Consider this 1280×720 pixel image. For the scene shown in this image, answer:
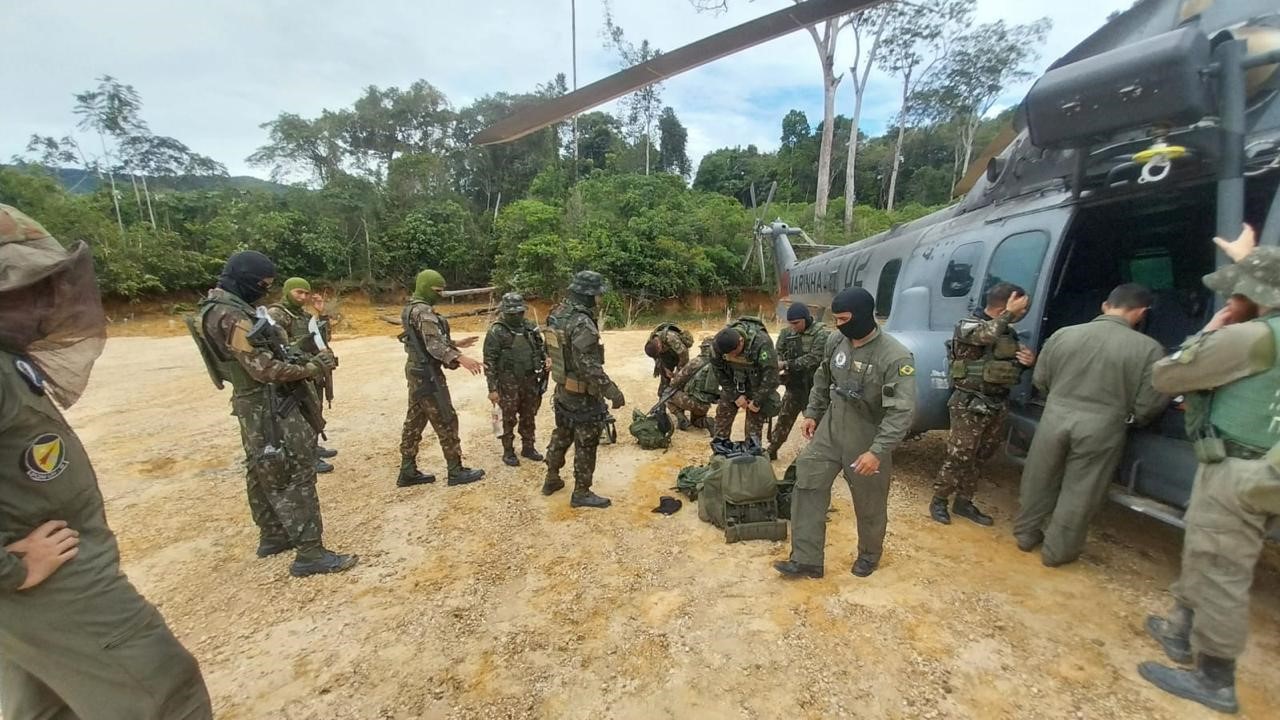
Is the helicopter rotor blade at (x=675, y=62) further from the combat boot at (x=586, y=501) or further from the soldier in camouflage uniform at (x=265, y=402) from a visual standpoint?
the combat boot at (x=586, y=501)

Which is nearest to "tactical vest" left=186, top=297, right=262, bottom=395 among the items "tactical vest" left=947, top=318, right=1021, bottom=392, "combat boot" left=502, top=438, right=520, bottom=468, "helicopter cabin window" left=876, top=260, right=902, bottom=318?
"combat boot" left=502, top=438, right=520, bottom=468

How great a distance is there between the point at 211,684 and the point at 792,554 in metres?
3.16

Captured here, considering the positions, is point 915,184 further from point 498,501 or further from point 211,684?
point 211,684

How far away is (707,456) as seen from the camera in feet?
18.5

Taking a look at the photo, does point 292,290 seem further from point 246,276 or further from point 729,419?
point 729,419

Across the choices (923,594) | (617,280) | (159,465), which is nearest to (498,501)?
(923,594)

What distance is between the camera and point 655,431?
19.4 ft

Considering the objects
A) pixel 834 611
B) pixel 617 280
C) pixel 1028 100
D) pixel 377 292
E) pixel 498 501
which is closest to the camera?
pixel 834 611

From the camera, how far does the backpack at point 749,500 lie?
3.84 m

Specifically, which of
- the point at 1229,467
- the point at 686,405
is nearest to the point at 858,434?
the point at 1229,467

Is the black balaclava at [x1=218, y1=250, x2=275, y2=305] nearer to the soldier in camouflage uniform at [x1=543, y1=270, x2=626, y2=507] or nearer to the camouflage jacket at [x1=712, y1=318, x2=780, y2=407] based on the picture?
the soldier in camouflage uniform at [x1=543, y1=270, x2=626, y2=507]

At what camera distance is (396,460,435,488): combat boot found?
16.3 feet

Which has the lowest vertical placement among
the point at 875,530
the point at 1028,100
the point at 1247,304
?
the point at 875,530

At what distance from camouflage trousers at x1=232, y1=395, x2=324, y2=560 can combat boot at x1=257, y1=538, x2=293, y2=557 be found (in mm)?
422
